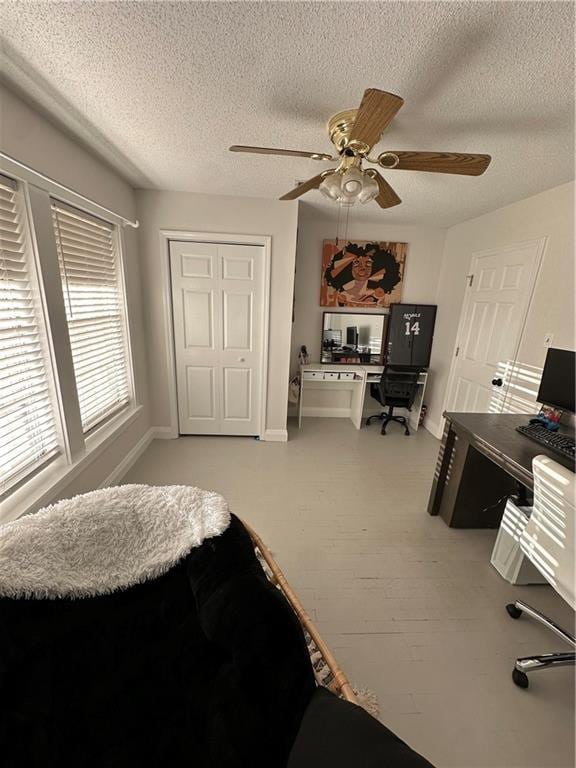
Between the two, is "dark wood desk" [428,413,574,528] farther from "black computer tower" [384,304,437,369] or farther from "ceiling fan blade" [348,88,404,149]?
"black computer tower" [384,304,437,369]

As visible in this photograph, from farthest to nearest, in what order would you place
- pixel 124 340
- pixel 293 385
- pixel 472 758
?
pixel 293 385 → pixel 124 340 → pixel 472 758

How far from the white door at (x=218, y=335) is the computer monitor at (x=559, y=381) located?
230cm

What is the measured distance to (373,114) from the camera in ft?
3.71

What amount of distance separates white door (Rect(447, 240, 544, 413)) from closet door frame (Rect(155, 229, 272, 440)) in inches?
83.7

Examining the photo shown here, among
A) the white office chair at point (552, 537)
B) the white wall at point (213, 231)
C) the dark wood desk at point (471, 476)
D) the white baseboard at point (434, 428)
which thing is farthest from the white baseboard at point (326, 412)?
the white office chair at point (552, 537)

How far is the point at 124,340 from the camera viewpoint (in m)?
2.68

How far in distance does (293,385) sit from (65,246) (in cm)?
262

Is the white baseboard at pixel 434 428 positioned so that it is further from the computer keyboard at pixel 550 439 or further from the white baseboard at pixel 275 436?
the white baseboard at pixel 275 436

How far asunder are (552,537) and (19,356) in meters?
2.60

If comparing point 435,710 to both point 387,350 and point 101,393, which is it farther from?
point 387,350

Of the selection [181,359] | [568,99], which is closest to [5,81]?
[181,359]

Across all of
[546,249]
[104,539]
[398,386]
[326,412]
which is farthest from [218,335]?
[546,249]

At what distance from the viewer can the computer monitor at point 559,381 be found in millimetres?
1824

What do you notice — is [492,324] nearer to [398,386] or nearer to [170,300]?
[398,386]
